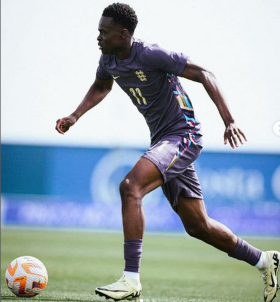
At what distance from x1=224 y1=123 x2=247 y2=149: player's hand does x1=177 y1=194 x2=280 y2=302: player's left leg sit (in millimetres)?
941

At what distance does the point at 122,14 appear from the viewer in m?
6.62

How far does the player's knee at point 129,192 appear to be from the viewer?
607 centimetres

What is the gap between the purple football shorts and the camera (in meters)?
6.36

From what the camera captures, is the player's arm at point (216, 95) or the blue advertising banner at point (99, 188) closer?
the player's arm at point (216, 95)

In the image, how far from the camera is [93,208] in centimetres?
2516

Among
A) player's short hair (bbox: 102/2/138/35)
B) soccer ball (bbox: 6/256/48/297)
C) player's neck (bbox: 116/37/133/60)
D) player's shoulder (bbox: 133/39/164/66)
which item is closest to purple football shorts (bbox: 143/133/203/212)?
player's shoulder (bbox: 133/39/164/66)

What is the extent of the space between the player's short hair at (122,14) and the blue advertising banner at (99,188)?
1819 cm

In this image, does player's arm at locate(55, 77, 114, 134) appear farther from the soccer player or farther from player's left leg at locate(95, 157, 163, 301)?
player's left leg at locate(95, 157, 163, 301)

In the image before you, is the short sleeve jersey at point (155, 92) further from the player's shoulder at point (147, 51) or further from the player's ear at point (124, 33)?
the player's ear at point (124, 33)

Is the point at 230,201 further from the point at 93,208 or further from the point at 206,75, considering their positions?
the point at 206,75

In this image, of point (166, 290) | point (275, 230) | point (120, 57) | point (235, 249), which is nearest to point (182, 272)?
point (166, 290)

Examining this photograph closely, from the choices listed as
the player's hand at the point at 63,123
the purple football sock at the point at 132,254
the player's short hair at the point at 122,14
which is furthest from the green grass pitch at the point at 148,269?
the player's short hair at the point at 122,14

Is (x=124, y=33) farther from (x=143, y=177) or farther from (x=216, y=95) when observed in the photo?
(x=143, y=177)

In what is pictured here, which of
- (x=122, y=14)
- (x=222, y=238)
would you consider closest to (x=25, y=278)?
(x=222, y=238)
